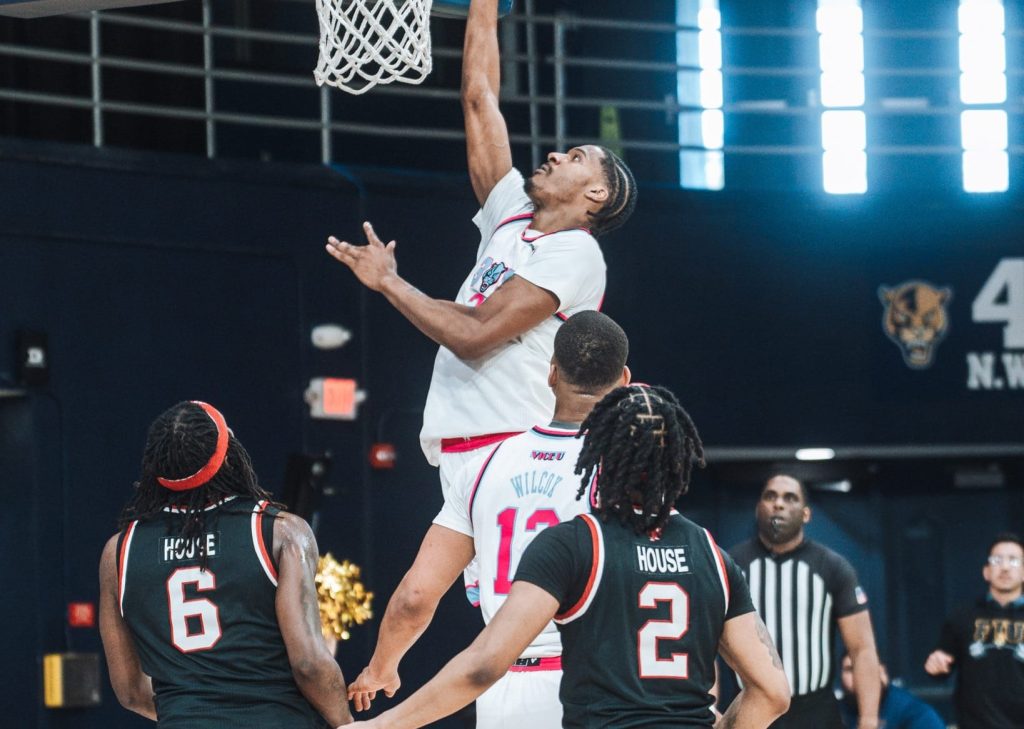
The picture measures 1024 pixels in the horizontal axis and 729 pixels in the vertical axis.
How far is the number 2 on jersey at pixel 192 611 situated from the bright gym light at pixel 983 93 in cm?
910

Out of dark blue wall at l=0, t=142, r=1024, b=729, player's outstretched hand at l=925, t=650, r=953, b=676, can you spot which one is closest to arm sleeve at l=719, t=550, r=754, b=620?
dark blue wall at l=0, t=142, r=1024, b=729

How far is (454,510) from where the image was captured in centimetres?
502

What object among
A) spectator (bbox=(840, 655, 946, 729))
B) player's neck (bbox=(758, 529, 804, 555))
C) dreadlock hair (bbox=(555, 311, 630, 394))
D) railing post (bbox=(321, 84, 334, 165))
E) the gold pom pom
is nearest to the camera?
dreadlock hair (bbox=(555, 311, 630, 394))

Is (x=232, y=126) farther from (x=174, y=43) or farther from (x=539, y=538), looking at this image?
(x=539, y=538)

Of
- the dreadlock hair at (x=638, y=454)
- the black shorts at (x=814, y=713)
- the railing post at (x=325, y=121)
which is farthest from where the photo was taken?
the railing post at (x=325, y=121)

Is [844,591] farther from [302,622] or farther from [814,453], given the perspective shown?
[302,622]

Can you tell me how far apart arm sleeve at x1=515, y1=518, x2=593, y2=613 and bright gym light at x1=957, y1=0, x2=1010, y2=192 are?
369 inches

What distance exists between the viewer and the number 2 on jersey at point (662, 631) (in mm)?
3996

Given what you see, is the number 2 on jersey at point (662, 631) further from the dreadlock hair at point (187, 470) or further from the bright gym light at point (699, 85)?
the bright gym light at point (699, 85)

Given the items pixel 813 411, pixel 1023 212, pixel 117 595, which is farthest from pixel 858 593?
pixel 117 595

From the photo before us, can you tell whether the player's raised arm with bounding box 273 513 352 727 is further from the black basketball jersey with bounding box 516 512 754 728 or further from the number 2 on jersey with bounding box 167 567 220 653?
the black basketball jersey with bounding box 516 512 754 728

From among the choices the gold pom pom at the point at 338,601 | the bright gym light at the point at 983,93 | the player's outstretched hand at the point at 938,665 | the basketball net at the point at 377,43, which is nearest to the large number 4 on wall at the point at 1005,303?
the bright gym light at the point at 983,93

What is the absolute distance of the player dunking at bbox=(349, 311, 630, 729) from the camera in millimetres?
4676

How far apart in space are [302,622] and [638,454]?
114 cm
